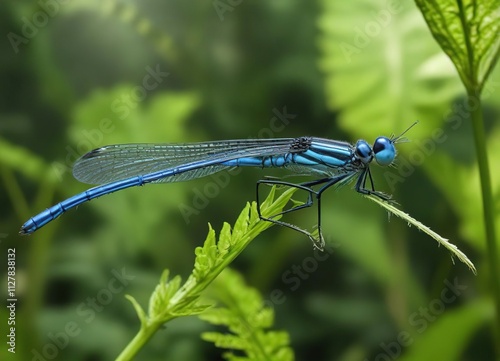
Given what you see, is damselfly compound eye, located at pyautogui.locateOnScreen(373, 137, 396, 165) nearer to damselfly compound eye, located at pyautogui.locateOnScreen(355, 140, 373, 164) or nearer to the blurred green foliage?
damselfly compound eye, located at pyautogui.locateOnScreen(355, 140, 373, 164)

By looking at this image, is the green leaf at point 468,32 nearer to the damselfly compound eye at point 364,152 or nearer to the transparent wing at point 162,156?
the damselfly compound eye at point 364,152

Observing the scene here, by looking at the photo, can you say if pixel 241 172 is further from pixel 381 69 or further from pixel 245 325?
pixel 245 325

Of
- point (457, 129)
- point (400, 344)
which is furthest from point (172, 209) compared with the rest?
point (457, 129)

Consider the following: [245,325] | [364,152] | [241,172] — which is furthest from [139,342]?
[241,172]

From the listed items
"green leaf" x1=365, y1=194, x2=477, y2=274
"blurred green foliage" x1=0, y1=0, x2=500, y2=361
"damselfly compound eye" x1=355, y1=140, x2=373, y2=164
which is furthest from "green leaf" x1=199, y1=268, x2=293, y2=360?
"blurred green foliage" x1=0, y1=0, x2=500, y2=361

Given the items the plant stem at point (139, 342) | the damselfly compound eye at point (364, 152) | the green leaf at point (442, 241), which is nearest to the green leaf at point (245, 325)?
the plant stem at point (139, 342)
